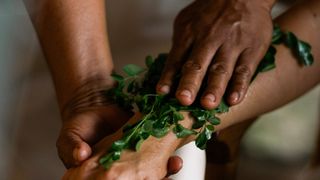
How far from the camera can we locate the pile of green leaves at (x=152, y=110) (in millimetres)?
815

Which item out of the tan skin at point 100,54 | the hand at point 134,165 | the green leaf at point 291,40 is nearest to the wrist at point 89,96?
the tan skin at point 100,54

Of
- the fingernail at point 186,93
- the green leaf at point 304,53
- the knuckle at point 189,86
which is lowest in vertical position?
the green leaf at point 304,53

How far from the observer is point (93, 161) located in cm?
80

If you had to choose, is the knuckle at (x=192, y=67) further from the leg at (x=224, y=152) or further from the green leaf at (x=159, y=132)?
the leg at (x=224, y=152)

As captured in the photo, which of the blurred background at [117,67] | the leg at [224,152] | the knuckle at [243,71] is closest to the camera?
the knuckle at [243,71]

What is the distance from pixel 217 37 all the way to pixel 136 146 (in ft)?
0.80

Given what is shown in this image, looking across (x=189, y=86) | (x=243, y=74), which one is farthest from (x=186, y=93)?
(x=243, y=74)

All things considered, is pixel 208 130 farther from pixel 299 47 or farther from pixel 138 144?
pixel 299 47

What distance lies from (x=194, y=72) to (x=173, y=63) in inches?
2.7

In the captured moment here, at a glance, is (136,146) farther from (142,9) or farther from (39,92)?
(142,9)

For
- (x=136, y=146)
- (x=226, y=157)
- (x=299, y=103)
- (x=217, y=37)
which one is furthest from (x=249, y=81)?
(x=299, y=103)

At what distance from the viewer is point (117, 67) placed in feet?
4.12

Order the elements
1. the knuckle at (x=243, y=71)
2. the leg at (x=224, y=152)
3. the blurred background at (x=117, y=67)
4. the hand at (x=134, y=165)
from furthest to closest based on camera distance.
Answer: the leg at (x=224, y=152) < the blurred background at (x=117, y=67) < the knuckle at (x=243, y=71) < the hand at (x=134, y=165)

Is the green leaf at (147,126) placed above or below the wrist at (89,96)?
above
